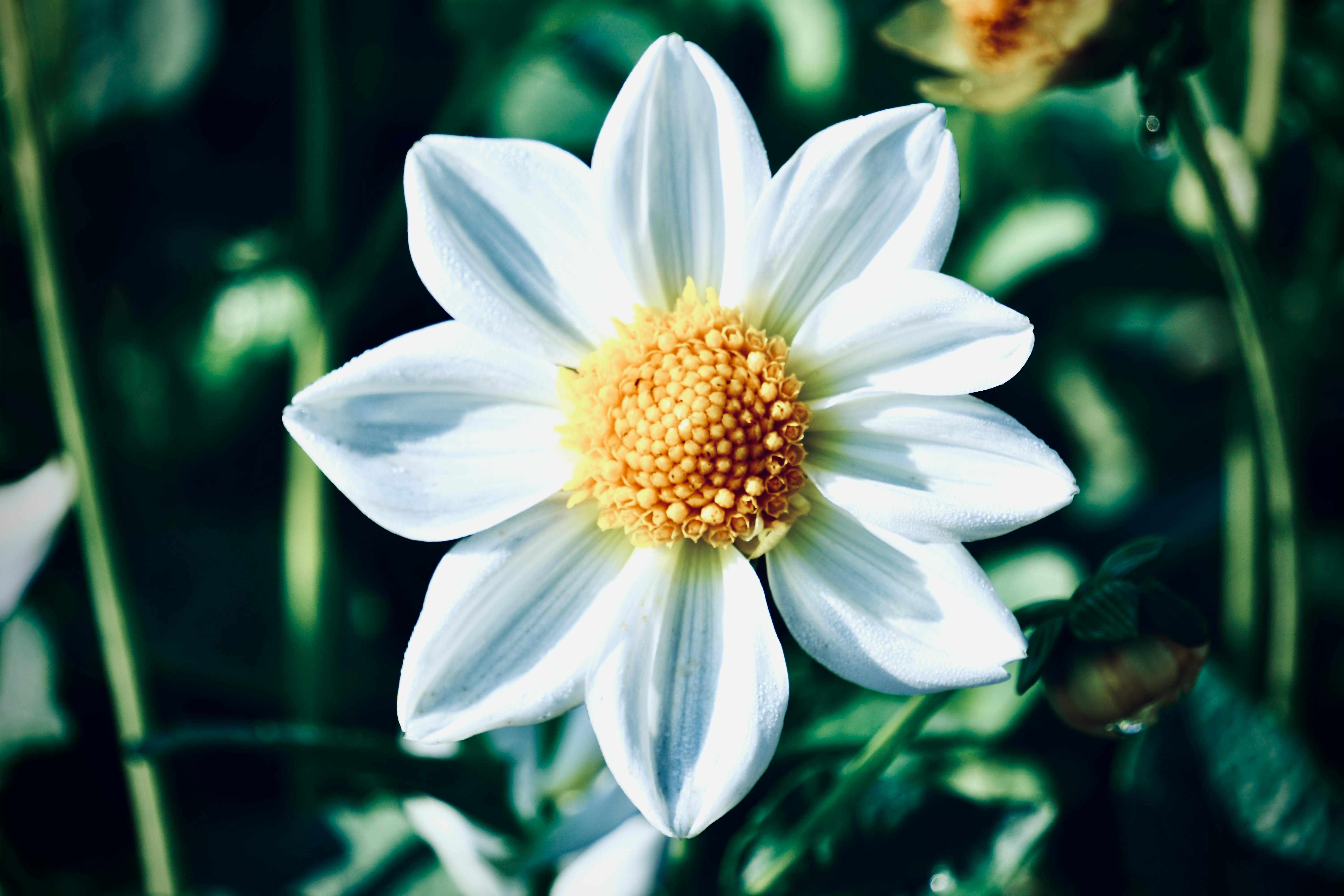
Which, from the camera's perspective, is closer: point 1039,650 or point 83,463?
point 1039,650

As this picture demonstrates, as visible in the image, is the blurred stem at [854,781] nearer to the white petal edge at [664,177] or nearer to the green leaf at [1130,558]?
the green leaf at [1130,558]

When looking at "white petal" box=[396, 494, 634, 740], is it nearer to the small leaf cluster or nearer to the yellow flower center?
the yellow flower center

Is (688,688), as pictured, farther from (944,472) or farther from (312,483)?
(312,483)

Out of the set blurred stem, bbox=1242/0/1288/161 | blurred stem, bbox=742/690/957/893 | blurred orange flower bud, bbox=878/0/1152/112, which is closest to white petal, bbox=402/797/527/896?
blurred stem, bbox=742/690/957/893

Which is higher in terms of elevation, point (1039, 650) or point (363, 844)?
point (1039, 650)

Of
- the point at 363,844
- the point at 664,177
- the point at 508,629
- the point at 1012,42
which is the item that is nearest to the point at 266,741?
the point at 508,629

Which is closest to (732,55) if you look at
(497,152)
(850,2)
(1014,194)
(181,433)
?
(850,2)
